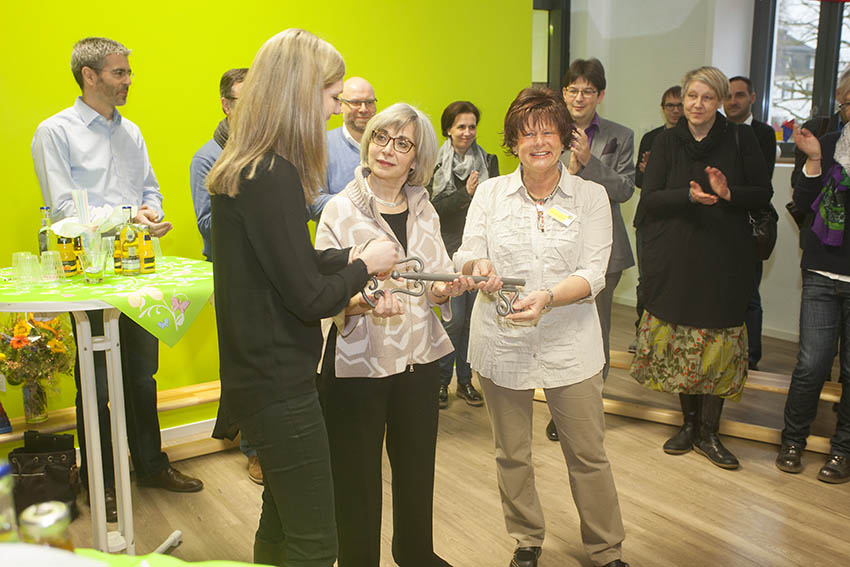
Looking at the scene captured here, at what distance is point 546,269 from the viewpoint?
2.20 meters

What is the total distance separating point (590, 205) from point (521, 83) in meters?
2.94

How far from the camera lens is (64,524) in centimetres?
84

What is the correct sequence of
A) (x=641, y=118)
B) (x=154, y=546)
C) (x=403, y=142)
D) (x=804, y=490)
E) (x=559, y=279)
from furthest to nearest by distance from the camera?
(x=641, y=118), (x=804, y=490), (x=154, y=546), (x=559, y=279), (x=403, y=142)

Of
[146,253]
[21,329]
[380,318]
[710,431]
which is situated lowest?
[710,431]

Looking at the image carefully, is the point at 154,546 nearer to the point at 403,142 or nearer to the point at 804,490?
the point at 403,142

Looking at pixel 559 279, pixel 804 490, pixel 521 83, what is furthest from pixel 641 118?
pixel 559 279

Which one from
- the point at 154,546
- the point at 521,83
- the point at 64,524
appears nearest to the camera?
the point at 64,524

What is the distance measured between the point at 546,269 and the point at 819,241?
→ 1.56m

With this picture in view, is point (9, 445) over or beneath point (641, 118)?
beneath

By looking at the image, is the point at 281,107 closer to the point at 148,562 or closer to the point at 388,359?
the point at 388,359

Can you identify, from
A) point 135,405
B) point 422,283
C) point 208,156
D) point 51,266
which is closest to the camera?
point 422,283

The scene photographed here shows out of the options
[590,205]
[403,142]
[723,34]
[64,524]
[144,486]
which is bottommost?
[144,486]

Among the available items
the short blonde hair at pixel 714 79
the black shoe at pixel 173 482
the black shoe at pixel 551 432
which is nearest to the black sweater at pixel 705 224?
the short blonde hair at pixel 714 79

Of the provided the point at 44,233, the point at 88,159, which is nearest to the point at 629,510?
the point at 44,233
